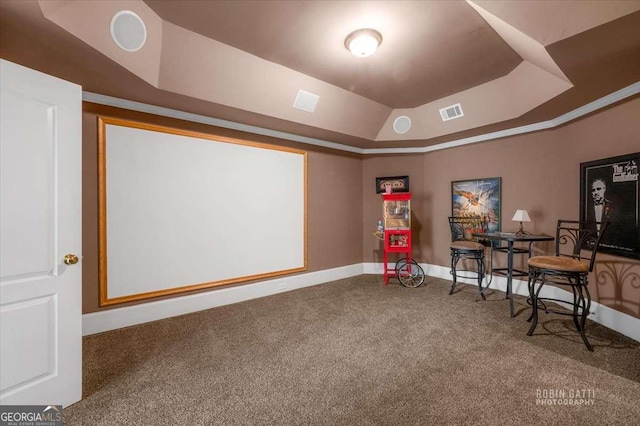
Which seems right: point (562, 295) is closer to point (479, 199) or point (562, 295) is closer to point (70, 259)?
point (479, 199)

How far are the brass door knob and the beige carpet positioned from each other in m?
1.02

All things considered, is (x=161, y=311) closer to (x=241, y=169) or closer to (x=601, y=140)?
(x=241, y=169)

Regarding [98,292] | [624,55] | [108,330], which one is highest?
[624,55]

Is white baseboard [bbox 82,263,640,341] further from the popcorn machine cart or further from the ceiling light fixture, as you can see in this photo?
the ceiling light fixture

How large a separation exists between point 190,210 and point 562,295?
214 inches

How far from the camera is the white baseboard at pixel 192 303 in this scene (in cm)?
→ 308

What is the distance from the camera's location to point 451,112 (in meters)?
4.34

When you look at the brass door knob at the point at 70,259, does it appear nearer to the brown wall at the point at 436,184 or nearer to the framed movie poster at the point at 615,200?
the brown wall at the point at 436,184

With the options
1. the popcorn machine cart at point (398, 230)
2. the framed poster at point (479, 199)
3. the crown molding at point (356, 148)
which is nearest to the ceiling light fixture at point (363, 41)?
the crown molding at point (356, 148)

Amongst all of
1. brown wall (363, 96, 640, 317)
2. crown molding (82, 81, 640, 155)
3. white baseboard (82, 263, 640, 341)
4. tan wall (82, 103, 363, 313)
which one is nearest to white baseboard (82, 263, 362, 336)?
white baseboard (82, 263, 640, 341)

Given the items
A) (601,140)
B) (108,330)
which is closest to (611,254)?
(601,140)

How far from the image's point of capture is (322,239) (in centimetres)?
518

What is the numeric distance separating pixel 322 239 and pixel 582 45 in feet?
13.5

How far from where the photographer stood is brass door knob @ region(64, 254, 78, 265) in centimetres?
189
